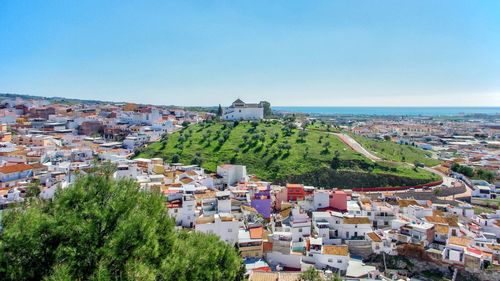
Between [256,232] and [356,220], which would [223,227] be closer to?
[256,232]

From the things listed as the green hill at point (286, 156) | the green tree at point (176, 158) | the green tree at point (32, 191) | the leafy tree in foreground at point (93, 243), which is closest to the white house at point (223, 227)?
the leafy tree in foreground at point (93, 243)

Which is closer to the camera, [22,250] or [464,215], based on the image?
[22,250]

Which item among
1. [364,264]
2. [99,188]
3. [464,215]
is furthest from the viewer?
[464,215]

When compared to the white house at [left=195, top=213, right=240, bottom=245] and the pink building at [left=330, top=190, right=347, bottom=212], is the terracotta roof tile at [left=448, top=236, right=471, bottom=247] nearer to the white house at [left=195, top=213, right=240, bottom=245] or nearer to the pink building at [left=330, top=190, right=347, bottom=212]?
the pink building at [left=330, top=190, right=347, bottom=212]

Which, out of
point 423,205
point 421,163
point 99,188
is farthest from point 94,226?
point 421,163

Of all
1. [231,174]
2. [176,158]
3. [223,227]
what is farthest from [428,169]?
[223,227]

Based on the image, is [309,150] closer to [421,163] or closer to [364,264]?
[421,163]

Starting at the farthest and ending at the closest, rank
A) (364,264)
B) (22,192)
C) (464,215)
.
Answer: (464,215)
(22,192)
(364,264)
